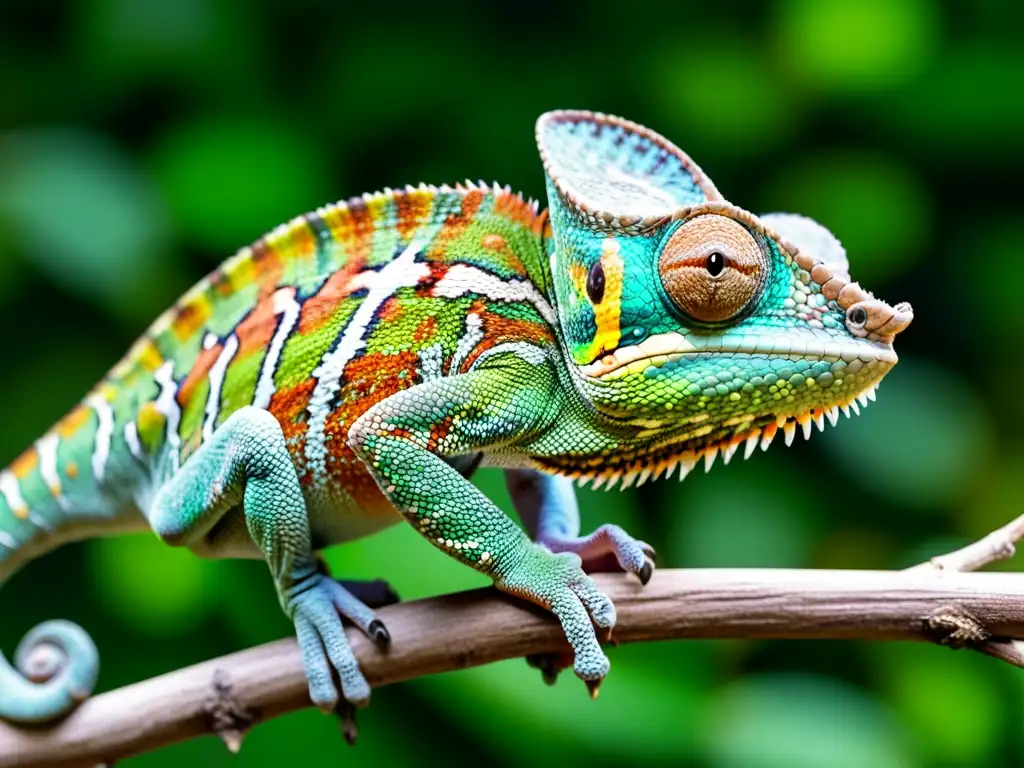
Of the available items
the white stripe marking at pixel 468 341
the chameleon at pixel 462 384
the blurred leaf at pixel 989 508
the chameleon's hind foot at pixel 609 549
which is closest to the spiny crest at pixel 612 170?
the chameleon at pixel 462 384

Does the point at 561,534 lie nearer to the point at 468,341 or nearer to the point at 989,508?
the point at 468,341

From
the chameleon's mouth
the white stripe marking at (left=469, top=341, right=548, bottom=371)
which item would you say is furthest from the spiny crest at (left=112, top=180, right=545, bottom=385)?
the chameleon's mouth

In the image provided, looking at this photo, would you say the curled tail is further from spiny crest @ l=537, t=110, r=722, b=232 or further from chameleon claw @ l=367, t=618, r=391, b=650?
spiny crest @ l=537, t=110, r=722, b=232

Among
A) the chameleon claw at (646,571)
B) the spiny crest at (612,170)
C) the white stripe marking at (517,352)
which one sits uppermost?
the spiny crest at (612,170)

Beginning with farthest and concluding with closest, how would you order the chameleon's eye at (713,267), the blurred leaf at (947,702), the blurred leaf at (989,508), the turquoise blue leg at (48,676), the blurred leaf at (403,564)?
the blurred leaf at (989,508)
the blurred leaf at (947,702)
the blurred leaf at (403,564)
the turquoise blue leg at (48,676)
the chameleon's eye at (713,267)

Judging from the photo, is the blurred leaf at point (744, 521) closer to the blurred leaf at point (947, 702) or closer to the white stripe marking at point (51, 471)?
the blurred leaf at point (947, 702)

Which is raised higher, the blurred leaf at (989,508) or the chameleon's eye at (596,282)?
the chameleon's eye at (596,282)

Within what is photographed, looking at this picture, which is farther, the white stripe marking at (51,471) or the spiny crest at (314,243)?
the white stripe marking at (51,471)
